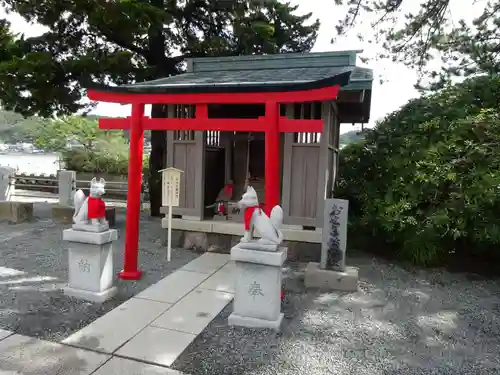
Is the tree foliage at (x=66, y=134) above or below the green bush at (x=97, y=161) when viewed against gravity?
above

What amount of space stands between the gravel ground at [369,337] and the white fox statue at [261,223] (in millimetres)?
1057

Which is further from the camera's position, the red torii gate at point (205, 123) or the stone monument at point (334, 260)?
the stone monument at point (334, 260)

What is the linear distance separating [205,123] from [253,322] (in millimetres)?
2752

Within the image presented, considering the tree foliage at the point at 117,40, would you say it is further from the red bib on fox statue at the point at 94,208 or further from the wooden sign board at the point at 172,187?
the red bib on fox statue at the point at 94,208

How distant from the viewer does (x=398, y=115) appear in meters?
9.32

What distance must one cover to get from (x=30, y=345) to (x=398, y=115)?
9.01m

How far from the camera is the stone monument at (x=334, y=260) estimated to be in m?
5.58

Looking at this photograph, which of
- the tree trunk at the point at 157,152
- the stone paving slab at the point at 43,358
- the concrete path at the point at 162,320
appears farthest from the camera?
the tree trunk at the point at 157,152

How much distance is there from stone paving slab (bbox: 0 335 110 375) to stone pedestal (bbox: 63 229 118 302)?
116 centimetres

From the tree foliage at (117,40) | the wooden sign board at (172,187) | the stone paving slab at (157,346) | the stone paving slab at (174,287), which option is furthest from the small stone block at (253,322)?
the tree foliage at (117,40)

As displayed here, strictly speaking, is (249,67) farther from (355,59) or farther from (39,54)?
(39,54)

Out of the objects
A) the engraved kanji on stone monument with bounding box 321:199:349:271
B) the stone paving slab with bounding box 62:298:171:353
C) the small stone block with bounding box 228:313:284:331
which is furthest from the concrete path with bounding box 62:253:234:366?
the engraved kanji on stone monument with bounding box 321:199:349:271

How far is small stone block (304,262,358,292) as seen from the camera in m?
A: 5.54

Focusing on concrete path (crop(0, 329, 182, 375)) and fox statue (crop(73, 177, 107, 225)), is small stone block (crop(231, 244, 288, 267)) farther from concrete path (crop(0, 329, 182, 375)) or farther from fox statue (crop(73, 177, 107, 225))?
fox statue (crop(73, 177, 107, 225))
